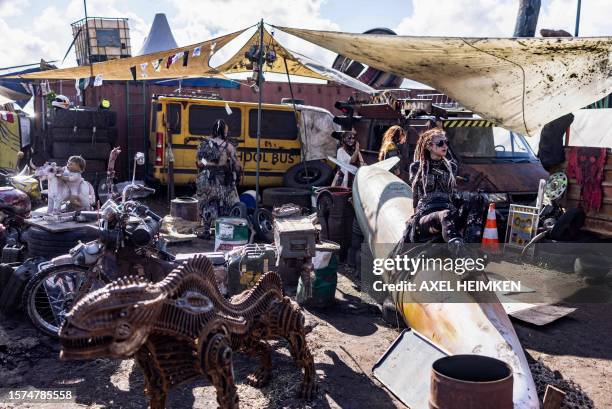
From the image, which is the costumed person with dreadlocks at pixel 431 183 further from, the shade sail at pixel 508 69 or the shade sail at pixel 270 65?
the shade sail at pixel 270 65

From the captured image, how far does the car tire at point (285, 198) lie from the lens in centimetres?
983

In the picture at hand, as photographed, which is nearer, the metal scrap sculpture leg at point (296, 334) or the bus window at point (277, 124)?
the metal scrap sculpture leg at point (296, 334)

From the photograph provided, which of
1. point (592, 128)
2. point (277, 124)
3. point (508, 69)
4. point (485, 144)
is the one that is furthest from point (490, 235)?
point (277, 124)

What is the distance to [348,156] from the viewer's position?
10.0m

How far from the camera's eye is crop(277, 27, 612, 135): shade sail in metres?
4.31

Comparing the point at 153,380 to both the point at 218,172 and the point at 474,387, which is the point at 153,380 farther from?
the point at 218,172

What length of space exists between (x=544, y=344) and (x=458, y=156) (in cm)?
404

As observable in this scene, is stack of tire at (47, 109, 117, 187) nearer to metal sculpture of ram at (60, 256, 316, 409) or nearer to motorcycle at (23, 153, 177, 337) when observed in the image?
motorcycle at (23, 153, 177, 337)

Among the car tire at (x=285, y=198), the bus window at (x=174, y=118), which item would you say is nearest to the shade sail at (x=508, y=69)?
the car tire at (x=285, y=198)

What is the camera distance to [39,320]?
511cm

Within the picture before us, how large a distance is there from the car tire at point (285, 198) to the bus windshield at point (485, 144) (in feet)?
8.78

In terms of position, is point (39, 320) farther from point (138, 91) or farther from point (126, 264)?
point (138, 91)

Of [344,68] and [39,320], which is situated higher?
[344,68]

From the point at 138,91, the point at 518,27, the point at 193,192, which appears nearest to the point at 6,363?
the point at 193,192
